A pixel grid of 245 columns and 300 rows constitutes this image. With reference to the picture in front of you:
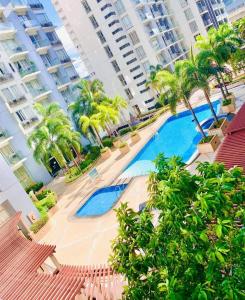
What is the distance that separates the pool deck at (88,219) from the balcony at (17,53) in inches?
665

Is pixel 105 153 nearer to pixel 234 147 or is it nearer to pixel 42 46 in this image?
pixel 42 46

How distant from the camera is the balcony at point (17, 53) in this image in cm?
3766

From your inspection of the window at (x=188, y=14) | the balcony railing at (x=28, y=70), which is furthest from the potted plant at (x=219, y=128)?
the window at (x=188, y=14)

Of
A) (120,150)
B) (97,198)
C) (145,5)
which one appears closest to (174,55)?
(145,5)

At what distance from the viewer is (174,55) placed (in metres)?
56.2

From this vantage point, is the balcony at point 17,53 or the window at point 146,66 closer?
the balcony at point 17,53

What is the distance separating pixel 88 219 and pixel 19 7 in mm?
31550

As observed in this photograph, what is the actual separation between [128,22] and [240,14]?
39.2m

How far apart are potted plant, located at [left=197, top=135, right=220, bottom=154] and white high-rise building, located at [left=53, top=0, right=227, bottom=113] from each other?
3050 cm

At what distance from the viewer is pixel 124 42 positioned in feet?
167

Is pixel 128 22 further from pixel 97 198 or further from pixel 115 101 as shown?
pixel 97 198

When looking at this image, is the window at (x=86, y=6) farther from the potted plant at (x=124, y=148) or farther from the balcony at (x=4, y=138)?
the potted plant at (x=124, y=148)

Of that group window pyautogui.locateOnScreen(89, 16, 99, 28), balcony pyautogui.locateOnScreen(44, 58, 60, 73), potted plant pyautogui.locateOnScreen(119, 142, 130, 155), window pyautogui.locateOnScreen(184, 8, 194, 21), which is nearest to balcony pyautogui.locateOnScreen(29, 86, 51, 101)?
balcony pyautogui.locateOnScreen(44, 58, 60, 73)

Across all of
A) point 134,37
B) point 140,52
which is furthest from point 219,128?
point 134,37
